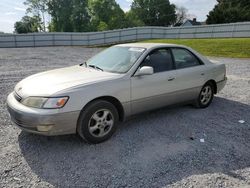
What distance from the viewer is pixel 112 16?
62375 mm

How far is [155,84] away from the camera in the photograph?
4477mm

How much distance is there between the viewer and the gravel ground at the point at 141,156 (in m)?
3.04

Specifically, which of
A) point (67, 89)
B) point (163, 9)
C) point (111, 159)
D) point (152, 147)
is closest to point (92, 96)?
point (67, 89)

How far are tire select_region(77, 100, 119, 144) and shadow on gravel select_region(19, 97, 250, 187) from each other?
0.46ft

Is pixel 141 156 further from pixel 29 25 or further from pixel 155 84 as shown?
pixel 29 25

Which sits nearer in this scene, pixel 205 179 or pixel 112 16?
pixel 205 179

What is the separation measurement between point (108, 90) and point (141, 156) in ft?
3.63

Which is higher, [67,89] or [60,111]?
[67,89]

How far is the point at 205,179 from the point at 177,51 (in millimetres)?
2816

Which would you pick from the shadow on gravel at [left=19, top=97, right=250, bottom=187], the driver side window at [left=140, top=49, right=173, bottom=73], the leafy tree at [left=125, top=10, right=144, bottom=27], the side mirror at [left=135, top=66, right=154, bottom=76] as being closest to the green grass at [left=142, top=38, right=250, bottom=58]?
the driver side window at [left=140, top=49, right=173, bottom=73]

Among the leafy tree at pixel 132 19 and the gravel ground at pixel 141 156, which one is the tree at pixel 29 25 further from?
the gravel ground at pixel 141 156

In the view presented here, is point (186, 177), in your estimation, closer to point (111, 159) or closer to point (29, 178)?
point (111, 159)

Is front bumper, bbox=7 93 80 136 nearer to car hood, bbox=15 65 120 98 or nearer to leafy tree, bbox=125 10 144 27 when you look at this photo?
car hood, bbox=15 65 120 98

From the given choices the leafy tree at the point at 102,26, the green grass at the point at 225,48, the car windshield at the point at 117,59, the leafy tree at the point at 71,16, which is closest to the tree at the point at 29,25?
the leafy tree at the point at 71,16
